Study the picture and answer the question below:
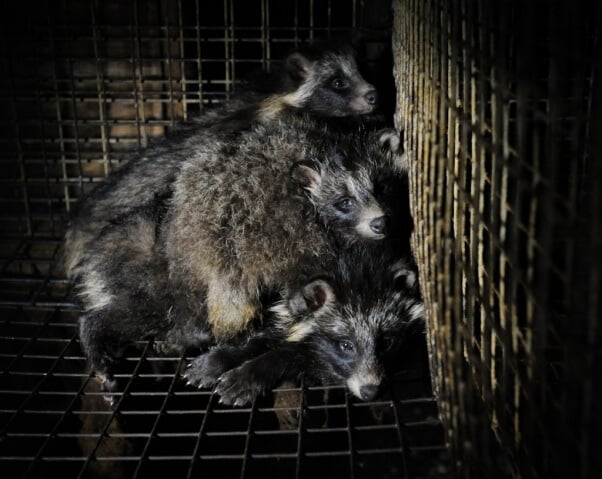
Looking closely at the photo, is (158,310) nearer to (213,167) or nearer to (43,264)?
(213,167)

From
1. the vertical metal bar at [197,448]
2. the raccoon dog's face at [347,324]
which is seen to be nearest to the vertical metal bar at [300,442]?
the raccoon dog's face at [347,324]

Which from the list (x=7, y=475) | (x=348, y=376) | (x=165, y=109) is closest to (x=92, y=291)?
(x=7, y=475)

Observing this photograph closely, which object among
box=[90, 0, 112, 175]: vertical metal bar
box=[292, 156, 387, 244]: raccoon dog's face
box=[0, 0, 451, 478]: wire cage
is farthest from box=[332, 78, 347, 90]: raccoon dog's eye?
box=[90, 0, 112, 175]: vertical metal bar

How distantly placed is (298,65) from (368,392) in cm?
220

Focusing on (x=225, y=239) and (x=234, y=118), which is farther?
(x=234, y=118)

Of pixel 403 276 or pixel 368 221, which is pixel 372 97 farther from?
pixel 403 276

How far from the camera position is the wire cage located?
3.84 metres

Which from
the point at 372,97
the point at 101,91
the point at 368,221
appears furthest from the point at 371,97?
the point at 101,91

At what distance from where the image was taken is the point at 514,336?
67.8 inches

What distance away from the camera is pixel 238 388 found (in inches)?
124

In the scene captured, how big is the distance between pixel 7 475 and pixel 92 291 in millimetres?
1139

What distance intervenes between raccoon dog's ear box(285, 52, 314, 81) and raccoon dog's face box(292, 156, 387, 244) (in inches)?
35.4

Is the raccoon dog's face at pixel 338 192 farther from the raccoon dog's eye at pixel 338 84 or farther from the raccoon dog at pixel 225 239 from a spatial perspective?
the raccoon dog's eye at pixel 338 84

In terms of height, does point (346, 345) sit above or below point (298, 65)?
below
